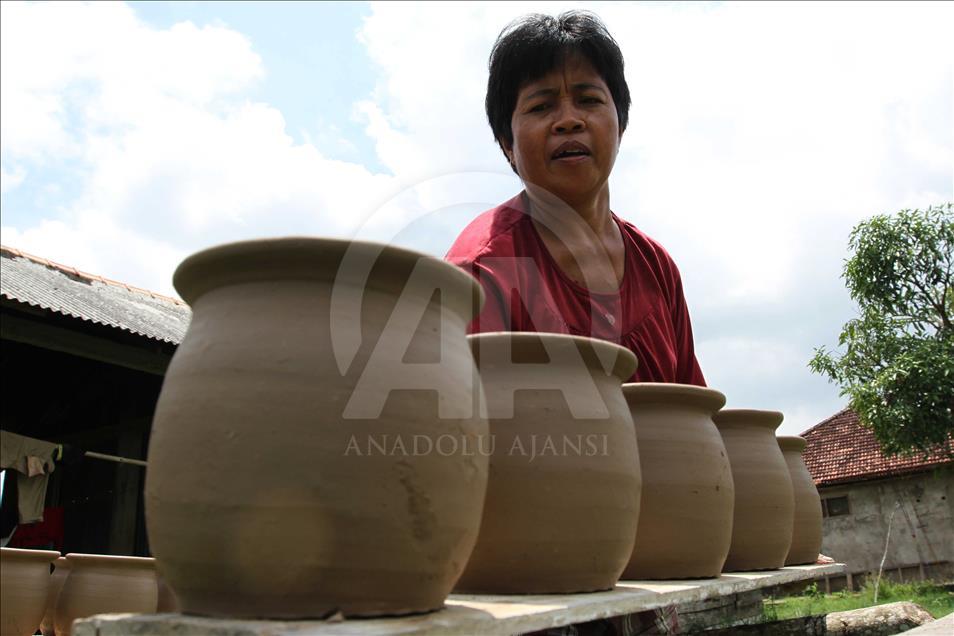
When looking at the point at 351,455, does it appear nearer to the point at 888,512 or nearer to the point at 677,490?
the point at 677,490

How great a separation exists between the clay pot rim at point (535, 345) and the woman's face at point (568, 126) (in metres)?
0.86

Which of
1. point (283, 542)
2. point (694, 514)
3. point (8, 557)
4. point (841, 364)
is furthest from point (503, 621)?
point (841, 364)

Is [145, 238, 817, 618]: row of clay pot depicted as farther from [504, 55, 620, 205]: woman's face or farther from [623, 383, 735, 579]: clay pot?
[504, 55, 620, 205]: woman's face

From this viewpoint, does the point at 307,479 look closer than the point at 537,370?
Yes

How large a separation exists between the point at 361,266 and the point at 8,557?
3.12 meters

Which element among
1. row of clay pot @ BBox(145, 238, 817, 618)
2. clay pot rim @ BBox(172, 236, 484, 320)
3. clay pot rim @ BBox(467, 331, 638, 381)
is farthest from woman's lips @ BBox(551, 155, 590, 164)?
clay pot rim @ BBox(172, 236, 484, 320)

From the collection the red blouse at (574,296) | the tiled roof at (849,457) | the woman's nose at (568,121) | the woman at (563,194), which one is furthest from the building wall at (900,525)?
the woman's nose at (568,121)

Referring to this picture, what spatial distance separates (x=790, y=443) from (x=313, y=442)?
285cm

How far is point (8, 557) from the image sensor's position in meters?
3.43

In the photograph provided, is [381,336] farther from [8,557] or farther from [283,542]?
[8,557]

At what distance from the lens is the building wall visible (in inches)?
699

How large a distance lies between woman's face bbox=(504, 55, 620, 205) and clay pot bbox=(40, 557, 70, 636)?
3828 millimetres

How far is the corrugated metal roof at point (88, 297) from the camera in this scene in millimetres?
6398

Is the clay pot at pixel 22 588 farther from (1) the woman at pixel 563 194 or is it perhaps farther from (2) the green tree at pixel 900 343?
(2) the green tree at pixel 900 343
